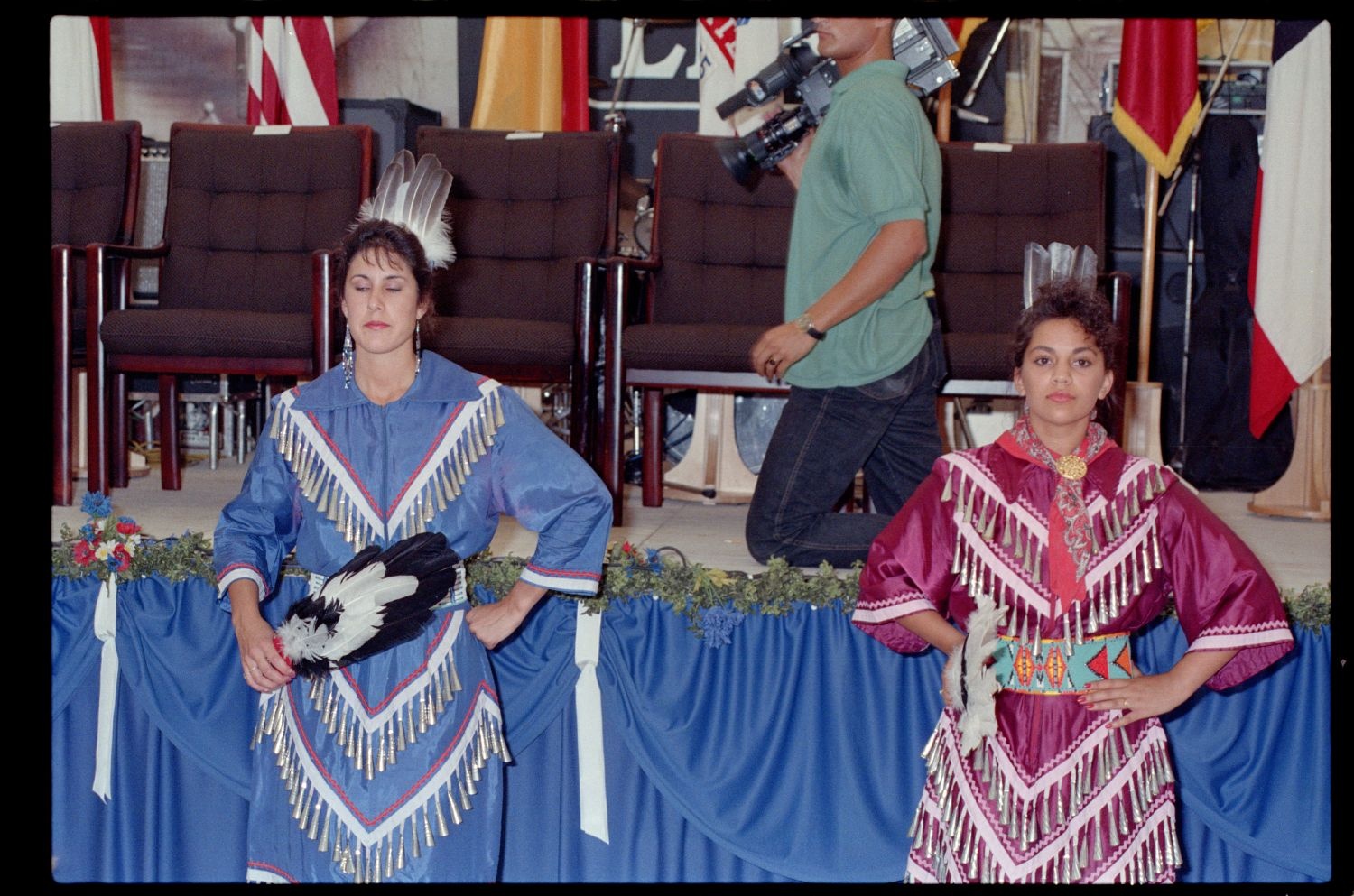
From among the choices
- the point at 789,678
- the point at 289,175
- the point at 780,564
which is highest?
the point at 289,175

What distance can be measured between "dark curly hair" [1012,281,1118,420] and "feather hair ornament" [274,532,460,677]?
81cm

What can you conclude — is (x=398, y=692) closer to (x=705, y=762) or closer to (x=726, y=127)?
(x=705, y=762)

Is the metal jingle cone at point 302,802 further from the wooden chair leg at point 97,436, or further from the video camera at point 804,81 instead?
the wooden chair leg at point 97,436

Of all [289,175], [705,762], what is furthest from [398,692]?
[289,175]

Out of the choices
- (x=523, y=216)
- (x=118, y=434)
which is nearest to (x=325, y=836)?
(x=118, y=434)

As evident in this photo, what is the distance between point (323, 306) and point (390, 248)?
1.49m

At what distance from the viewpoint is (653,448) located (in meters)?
3.54

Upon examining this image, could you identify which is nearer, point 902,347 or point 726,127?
point 902,347

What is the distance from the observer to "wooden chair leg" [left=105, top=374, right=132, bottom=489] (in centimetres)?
360

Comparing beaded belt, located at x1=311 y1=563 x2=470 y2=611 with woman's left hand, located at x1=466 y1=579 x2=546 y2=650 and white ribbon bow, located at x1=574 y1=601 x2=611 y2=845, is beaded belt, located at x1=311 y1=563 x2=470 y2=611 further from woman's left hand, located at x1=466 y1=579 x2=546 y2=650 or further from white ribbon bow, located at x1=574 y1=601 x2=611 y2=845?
white ribbon bow, located at x1=574 y1=601 x2=611 y2=845

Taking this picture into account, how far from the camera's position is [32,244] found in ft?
7.79

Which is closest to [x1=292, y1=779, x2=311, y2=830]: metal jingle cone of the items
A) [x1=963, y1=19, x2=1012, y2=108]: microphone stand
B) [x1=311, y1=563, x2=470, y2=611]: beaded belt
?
[x1=311, y1=563, x2=470, y2=611]: beaded belt
